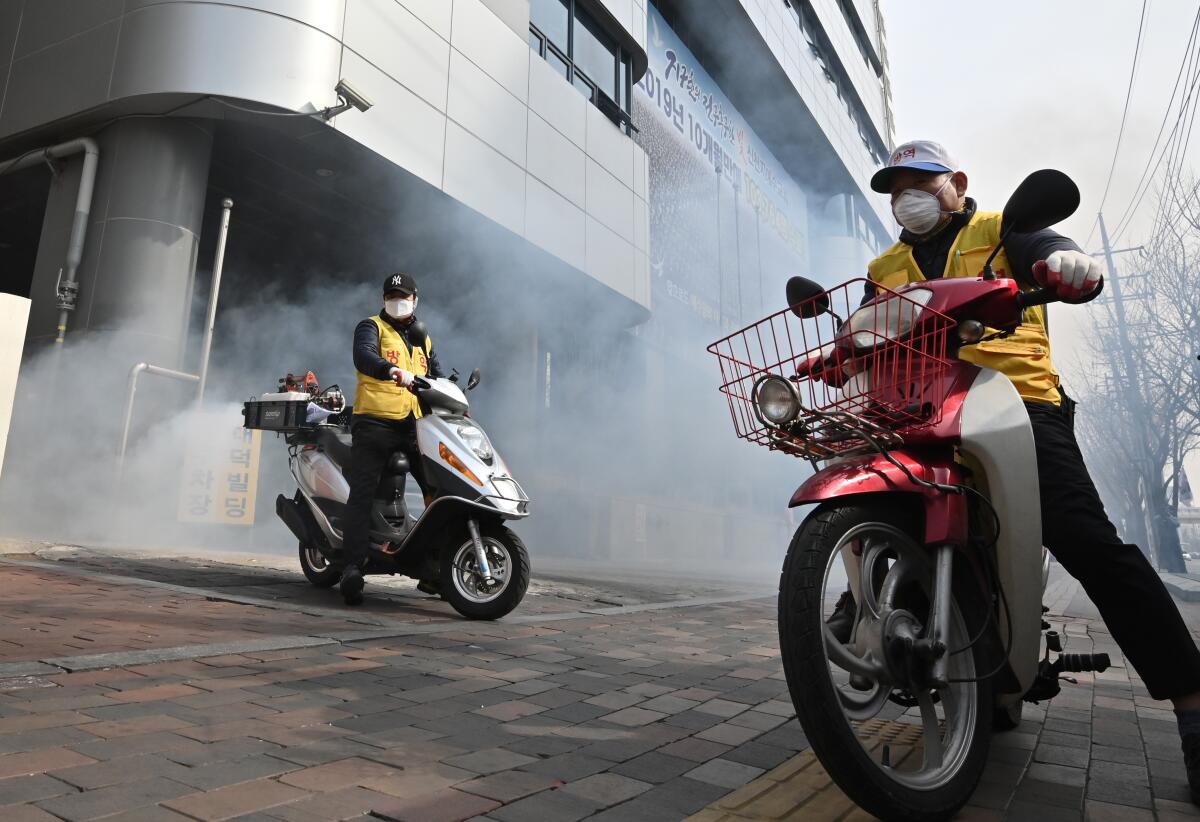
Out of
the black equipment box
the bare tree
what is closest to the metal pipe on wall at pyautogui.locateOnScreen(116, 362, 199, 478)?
the black equipment box

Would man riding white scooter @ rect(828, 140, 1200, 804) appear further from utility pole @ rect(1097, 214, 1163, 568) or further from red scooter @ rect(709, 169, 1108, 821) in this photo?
utility pole @ rect(1097, 214, 1163, 568)

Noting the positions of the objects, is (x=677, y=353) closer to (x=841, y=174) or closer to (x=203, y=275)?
(x=203, y=275)

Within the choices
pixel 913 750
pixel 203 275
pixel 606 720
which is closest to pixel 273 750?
pixel 606 720

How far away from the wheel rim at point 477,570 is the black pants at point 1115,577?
2.46 metres

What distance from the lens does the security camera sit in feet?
24.3

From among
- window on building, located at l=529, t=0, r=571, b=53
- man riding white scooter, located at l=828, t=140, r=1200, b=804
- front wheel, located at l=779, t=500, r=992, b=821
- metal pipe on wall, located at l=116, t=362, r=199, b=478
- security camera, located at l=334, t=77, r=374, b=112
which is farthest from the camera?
window on building, located at l=529, t=0, r=571, b=53

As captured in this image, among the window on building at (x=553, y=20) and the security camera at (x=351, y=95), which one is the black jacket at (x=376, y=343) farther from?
the window on building at (x=553, y=20)

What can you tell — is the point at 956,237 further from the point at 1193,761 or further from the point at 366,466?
the point at 366,466

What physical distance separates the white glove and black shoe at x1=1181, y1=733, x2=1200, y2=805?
927 millimetres

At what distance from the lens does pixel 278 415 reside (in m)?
4.32

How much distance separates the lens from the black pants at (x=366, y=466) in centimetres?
376

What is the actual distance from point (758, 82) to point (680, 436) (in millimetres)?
11630

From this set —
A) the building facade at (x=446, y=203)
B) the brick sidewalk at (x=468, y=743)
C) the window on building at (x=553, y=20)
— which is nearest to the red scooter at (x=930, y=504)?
the brick sidewalk at (x=468, y=743)

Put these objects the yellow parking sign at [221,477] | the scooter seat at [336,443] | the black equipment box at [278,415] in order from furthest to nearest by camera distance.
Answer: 1. the yellow parking sign at [221,477]
2. the black equipment box at [278,415]
3. the scooter seat at [336,443]
